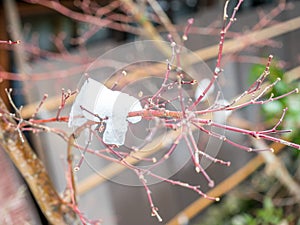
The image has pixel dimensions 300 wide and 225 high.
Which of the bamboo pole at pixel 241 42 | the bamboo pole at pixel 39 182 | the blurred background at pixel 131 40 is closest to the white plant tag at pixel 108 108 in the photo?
the bamboo pole at pixel 39 182

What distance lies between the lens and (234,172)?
2260 mm

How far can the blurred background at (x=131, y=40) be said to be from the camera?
57.7 inches

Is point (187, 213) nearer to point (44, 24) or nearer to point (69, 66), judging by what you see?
point (69, 66)

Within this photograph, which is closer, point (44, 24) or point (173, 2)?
point (44, 24)

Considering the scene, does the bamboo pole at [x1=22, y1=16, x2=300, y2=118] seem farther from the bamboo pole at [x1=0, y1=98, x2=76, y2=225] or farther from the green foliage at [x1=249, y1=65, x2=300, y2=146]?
the bamboo pole at [x1=0, y1=98, x2=76, y2=225]

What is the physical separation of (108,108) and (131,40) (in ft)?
4.80

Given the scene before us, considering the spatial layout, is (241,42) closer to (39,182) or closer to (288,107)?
(288,107)

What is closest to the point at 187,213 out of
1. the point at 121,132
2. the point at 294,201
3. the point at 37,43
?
the point at 294,201

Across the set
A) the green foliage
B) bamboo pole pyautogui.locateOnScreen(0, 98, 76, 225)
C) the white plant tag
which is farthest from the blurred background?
the white plant tag

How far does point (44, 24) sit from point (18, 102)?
1.20ft

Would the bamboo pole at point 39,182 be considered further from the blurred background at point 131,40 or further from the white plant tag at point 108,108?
the blurred background at point 131,40

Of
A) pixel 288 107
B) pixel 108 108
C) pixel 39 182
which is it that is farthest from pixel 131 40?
pixel 108 108

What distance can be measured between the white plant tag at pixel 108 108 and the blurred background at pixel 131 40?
0.49 metres

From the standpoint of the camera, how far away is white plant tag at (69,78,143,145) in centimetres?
49
